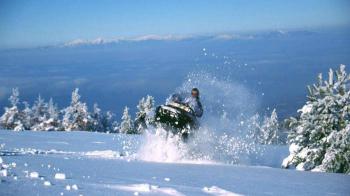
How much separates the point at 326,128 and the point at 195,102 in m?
4.53

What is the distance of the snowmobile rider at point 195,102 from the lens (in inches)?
626

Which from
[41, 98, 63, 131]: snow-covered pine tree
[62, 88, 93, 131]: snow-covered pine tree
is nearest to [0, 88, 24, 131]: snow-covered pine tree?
[41, 98, 63, 131]: snow-covered pine tree

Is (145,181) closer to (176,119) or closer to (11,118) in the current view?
(176,119)

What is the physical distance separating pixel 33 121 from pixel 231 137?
155 feet

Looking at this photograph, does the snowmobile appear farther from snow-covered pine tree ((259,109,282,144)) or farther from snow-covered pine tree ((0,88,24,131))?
snow-covered pine tree ((259,109,282,144))

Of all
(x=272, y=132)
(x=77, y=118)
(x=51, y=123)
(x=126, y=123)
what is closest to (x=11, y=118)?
(x=51, y=123)

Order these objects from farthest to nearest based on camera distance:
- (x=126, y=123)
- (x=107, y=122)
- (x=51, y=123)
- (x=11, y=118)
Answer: (x=107, y=122) → (x=126, y=123) → (x=51, y=123) → (x=11, y=118)

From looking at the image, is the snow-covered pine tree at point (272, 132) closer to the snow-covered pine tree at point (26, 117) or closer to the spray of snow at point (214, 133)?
the snow-covered pine tree at point (26, 117)

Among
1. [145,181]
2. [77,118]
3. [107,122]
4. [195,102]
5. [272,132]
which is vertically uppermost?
[195,102]

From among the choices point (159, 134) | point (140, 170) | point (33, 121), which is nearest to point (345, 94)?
point (159, 134)

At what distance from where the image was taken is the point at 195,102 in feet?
52.5

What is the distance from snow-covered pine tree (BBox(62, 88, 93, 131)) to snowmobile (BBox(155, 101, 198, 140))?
41377mm

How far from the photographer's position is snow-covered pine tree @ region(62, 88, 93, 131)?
5553cm

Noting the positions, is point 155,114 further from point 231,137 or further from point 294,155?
point 294,155
